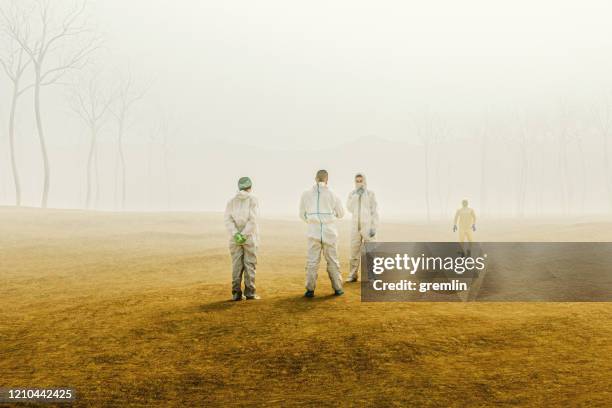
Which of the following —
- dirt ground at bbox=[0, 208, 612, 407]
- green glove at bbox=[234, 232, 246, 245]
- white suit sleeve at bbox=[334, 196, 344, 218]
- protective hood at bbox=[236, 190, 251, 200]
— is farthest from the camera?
white suit sleeve at bbox=[334, 196, 344, 218]

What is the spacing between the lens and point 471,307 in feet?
34.5

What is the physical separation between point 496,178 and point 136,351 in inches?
6084

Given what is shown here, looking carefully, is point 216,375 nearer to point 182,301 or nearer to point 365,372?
point 365,372

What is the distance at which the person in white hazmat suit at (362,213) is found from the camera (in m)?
13.4

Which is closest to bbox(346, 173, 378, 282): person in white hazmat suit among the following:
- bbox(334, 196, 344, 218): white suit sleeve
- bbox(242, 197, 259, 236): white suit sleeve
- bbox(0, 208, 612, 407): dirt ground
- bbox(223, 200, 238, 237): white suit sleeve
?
bbox(0, 208, 612, 407): dirt ground

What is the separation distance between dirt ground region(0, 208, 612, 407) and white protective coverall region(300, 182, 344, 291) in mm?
968

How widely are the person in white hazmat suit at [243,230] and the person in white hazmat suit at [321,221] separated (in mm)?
1141

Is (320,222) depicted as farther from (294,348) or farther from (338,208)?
(294,348)

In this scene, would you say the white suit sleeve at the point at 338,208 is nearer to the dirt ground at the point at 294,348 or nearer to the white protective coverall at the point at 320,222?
the white protective coverall at the point at 320,222

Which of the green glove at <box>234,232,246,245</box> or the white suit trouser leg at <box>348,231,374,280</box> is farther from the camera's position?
the white suit trouser leg at <box>348,231,374,280</box>

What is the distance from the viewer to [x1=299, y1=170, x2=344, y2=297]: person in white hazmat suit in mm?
10523

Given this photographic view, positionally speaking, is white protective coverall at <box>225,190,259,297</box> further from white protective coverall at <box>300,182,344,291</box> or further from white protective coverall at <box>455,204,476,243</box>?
white protective coverall at <box>455,204,476,243</box>

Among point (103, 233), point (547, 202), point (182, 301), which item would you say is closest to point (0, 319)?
point (182, 301)

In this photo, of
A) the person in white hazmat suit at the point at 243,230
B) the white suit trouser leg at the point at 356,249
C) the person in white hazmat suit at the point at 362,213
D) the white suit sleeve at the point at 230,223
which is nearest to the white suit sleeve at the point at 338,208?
the person in white hazmat suit at the point at 243,230
